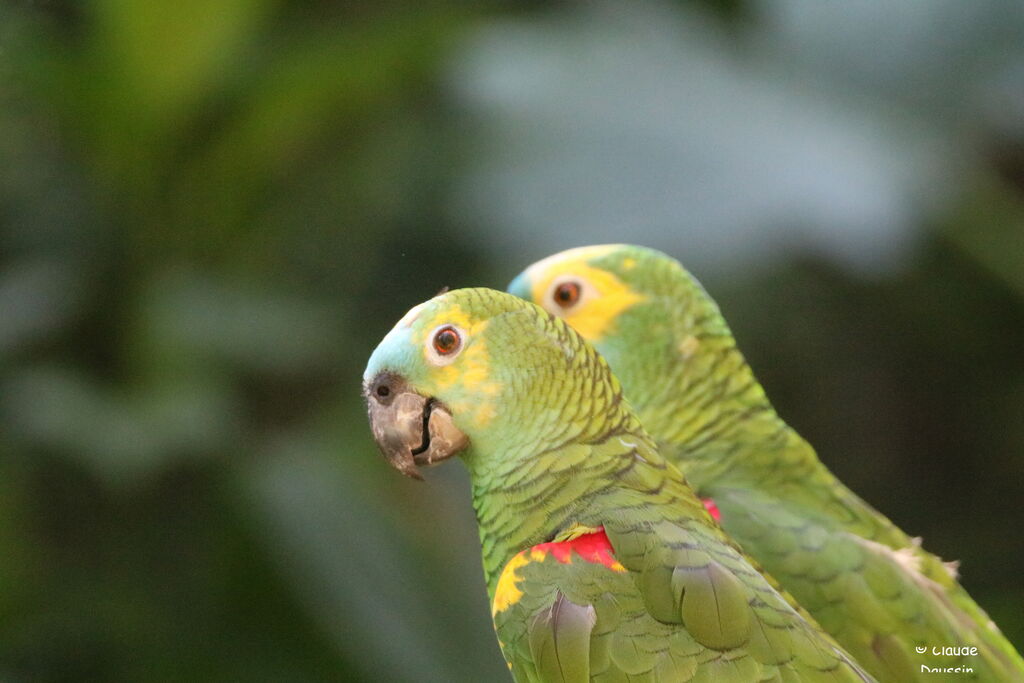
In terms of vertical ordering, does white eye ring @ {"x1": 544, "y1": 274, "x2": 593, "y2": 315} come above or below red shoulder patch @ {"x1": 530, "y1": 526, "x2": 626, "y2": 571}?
above

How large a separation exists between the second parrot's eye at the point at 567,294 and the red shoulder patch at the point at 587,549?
29cm

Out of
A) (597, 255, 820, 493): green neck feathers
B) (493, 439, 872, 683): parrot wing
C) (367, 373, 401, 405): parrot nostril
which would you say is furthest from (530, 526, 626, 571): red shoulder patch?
(597, 255, 820, 493): green neck feathers

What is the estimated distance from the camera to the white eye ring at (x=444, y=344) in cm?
72

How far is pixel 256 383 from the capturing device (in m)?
1.57

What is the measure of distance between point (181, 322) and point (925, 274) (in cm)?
122

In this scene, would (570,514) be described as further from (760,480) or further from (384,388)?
(760,480)

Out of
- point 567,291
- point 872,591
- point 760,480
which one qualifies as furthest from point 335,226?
point 872,591

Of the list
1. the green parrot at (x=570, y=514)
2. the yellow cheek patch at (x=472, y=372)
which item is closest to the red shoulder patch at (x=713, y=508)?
the green parrot at (x=570, y=514)

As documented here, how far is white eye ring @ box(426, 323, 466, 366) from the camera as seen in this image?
2.37ft

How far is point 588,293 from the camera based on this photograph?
37.9 inches

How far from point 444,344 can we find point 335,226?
923mm

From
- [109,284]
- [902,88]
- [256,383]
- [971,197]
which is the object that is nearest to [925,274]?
[971,197]

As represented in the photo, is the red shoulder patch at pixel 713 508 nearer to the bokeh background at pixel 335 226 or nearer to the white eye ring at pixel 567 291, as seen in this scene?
the white eye ring at pixel 567 291

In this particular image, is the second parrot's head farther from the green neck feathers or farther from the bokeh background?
the bokeh background
